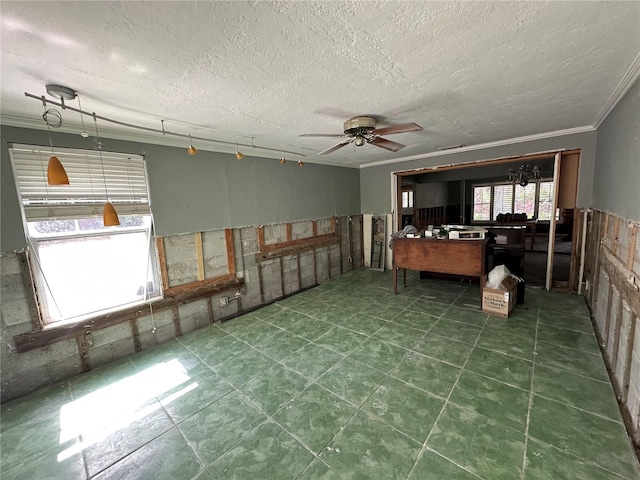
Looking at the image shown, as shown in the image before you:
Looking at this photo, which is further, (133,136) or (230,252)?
(230,252)

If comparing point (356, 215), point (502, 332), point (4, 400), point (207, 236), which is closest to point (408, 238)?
point (502, 332)

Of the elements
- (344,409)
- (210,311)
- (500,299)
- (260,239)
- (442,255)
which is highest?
(260,239)

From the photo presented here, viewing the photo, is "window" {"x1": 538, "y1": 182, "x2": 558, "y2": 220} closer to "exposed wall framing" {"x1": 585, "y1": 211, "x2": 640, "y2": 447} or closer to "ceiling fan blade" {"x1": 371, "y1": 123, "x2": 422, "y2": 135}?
"exposed wall framing" {"x1": 585, "y1": 211, "x2": 640, "y2": 447}

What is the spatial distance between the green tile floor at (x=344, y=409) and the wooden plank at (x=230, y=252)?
42.6 inches

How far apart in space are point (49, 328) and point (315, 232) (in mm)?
4137

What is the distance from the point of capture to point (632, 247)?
198 cm

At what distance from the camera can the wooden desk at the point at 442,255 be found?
386 cm

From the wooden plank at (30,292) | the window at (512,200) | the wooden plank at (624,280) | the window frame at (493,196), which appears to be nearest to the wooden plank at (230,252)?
the wooden plank at (30,292)

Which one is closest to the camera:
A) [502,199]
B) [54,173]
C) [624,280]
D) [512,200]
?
[54,173]

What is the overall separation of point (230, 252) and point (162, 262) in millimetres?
985

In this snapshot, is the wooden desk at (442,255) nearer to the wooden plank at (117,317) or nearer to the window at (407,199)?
the wooden plank at (117,317)

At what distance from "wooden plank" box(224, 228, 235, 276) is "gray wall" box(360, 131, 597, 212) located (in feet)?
12.3

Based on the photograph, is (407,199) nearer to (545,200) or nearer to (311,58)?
(545,200)

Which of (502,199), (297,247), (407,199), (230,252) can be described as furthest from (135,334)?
(502,199)
